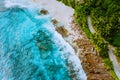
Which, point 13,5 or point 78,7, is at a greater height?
point 78,7

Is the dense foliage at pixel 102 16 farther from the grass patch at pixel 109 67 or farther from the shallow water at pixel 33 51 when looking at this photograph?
the shallow water at pixel 33 51

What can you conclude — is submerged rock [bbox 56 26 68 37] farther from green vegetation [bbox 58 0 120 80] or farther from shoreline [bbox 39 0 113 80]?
green vegetation [bbox 58 0 120 80]

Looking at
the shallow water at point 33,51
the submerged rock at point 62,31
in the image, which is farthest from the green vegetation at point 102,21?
the shallow water at point 33,51

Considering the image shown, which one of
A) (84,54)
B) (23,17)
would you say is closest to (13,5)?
(23,17)

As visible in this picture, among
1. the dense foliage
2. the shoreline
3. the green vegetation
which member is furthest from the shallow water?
the dense foliage

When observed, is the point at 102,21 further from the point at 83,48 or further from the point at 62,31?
the point at 62,31

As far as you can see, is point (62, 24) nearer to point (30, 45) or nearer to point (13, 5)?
point (30, 45)

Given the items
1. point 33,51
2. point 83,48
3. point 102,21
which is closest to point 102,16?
point 102,21
